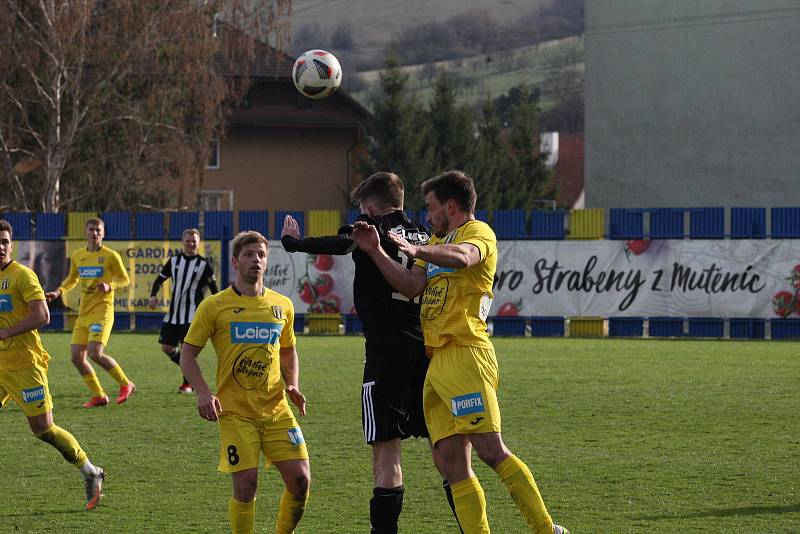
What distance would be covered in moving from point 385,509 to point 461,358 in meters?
0.99

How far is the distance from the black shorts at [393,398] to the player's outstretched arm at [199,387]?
2.66 feet

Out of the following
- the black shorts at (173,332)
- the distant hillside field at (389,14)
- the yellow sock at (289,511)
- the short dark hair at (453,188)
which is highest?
the distant hillside field at (389,14)

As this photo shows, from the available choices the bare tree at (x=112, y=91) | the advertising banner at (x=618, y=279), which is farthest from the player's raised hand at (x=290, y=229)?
the bare tree at (x=112, y=91)

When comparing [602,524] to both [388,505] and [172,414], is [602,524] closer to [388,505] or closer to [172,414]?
[388,505]

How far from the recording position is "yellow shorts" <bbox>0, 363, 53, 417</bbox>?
27.7ft

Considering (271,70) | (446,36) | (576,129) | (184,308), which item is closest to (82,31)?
(271,70)

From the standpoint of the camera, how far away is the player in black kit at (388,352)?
21.5ft

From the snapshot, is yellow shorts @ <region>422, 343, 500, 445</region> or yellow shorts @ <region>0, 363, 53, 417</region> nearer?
yellow shorts @ <region>422, 343, 500, 445</region>

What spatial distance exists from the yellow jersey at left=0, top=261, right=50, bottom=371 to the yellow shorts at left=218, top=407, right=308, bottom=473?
108 inches

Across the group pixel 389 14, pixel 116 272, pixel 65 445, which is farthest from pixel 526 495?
pixel 389 14

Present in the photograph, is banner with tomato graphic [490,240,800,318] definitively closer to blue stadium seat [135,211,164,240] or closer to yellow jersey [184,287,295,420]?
blue stadium seat [135,211,164,240]

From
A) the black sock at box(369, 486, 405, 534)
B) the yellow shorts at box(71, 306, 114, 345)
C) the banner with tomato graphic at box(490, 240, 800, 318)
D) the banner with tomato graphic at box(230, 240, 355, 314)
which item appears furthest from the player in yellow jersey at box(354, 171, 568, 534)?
the banner with tomato graphic at box(230, 240, 355, 314)

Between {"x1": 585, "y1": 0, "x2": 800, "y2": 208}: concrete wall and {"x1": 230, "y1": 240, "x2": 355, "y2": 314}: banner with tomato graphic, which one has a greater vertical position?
{"x1": 585, "y1": 0, "x2": 800, "y2": 208}: concrete wall

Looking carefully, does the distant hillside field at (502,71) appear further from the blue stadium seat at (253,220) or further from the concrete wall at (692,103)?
the blue stadium seat at (253,220)
